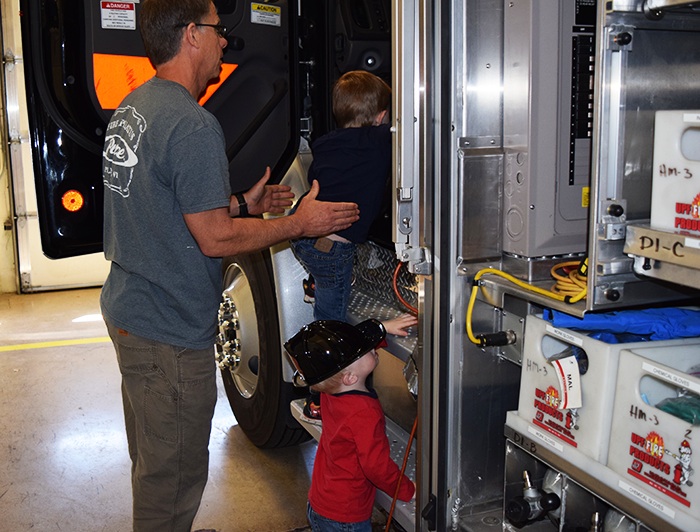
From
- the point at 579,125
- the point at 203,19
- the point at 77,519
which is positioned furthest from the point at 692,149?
the point at 77,519

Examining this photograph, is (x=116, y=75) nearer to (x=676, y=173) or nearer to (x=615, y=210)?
(x=615, y=210)

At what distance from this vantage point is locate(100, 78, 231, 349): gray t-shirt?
2768mm

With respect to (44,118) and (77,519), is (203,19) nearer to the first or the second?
(44,118)

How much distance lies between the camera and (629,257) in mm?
2129

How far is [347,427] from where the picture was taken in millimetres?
2990

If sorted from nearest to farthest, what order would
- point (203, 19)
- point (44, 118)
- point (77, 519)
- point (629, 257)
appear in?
point (629, 257) → point (203, 19) → point (44, 118) → point (77, 519)

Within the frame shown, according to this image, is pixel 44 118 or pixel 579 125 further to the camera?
pixel 44 118

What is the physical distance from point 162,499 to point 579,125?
6.37ft

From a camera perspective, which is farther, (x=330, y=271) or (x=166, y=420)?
(x=330, y=271)

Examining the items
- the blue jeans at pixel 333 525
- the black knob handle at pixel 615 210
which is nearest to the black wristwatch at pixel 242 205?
the blue jeans at pixel 333 525

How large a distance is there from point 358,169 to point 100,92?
1083 mm

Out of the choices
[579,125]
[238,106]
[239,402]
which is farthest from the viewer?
[239,402]

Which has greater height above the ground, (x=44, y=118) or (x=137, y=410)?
(x=44, y=118)

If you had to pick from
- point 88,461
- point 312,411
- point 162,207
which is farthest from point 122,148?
point 88,461
